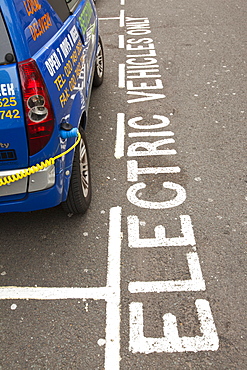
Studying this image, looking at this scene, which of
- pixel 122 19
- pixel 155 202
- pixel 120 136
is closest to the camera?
pixel 155 202

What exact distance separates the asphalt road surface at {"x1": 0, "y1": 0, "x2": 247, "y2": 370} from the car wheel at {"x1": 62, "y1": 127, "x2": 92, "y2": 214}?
0.16m

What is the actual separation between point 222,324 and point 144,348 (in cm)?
53

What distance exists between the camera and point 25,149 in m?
2.77

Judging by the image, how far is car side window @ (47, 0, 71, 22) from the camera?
3457mm

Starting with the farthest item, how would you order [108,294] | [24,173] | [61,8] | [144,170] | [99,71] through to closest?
1. [99,71]
2. [144,170]
3. [61,8]
4. [108,294]
5. [24,173]

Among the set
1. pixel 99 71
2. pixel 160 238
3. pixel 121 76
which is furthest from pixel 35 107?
pixel 121 76

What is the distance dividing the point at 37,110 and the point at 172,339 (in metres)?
1.69

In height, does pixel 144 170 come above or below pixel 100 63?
below

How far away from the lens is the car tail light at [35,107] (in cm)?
263

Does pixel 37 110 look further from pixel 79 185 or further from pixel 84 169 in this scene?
pixel 84 169

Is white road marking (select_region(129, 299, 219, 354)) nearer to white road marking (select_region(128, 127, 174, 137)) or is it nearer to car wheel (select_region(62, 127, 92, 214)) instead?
car wheel (select_region(62, 127, 92, 214))

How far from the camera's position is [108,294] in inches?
116

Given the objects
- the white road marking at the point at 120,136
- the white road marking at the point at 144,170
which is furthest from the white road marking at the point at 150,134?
the white road marking at the point at 144,170

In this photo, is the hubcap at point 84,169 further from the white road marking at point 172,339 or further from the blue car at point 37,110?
the white road marking at point 172,339
